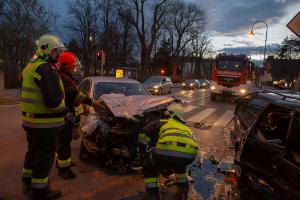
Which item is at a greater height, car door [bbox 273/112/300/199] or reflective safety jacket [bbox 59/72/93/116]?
reflective safety jacket [bbox 59/72/93/116]

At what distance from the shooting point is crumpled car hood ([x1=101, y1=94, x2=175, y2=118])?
5.12 metres

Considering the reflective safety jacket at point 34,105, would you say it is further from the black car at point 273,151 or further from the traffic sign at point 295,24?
the traffic sign at point 295,24

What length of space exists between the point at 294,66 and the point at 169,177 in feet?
254

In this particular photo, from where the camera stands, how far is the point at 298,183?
2.88 meters

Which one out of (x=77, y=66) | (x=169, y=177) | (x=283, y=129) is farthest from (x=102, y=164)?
(x=283, y=129)

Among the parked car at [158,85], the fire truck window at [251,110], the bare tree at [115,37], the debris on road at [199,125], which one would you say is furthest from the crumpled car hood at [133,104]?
the bare tree at [115,37]

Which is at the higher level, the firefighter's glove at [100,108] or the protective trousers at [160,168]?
the firefighter's glove at [100,108]

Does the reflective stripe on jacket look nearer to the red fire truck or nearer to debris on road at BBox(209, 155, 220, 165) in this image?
debris on road at BBox(209, 155, 220, 165)

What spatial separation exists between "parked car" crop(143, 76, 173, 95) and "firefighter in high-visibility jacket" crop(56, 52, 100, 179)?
70.0 feet

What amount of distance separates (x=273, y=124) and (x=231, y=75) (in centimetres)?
1946

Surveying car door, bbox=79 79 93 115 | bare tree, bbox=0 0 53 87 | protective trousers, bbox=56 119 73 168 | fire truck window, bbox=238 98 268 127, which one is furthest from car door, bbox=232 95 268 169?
bare tree, bbox=0 0 53 87

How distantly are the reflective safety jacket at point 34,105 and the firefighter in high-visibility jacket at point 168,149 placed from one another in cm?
116

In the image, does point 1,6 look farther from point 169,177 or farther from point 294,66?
point 294,66

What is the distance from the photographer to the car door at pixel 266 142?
3578 millimetres
